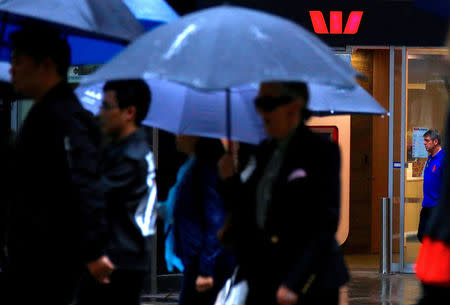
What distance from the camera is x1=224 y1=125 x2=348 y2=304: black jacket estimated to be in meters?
3.71

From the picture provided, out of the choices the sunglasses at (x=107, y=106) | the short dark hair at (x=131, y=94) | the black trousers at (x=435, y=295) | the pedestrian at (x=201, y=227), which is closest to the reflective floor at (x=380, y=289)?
the pedestrian at (x=201, y=227)

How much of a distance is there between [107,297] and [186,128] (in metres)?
1.25

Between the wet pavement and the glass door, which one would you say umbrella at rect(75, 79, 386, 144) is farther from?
the glass door

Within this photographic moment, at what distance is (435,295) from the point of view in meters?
3.34

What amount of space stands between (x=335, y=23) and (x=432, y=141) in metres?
2.02

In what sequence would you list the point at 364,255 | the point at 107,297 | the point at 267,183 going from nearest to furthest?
the point at 267,183
the point at 107,297
the point at 364,255

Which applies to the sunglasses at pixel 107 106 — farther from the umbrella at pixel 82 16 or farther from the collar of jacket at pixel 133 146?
the umbrella at pixel 82 16

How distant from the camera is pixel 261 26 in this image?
12.8 feet

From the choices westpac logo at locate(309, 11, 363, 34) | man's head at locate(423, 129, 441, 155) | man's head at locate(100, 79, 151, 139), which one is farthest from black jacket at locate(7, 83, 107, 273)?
man's head at locate(423, 129, 441, 155)

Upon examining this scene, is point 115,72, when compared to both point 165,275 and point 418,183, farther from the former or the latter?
point 418,183

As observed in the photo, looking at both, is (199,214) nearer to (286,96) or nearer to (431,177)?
(286,96)

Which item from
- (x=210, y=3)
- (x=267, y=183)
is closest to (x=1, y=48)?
(x=267, y=183)

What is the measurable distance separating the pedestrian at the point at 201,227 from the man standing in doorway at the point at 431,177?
22.7 ft

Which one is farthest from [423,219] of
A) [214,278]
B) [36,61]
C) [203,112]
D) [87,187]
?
[87,187]
